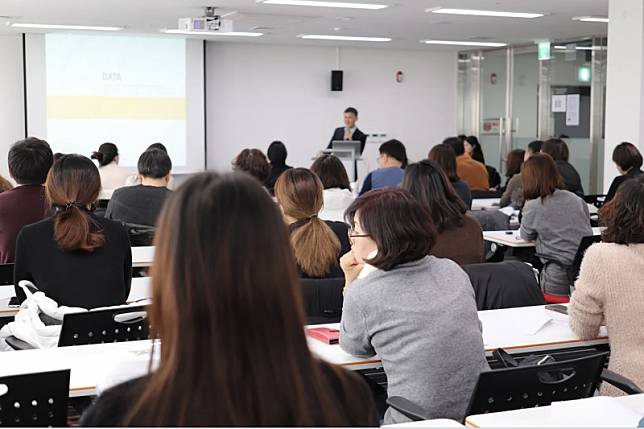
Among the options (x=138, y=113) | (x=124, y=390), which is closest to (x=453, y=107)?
(x=138, y=113)

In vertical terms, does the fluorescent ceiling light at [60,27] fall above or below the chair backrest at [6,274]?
above

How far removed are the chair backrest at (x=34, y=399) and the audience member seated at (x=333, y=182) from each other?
13.6ft

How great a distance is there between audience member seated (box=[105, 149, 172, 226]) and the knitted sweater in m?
3.23

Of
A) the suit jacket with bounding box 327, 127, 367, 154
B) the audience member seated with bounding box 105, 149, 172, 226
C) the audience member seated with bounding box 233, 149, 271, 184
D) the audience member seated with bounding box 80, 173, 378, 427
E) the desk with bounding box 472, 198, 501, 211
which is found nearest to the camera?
the audience member seated with bounding box 80, 173, 378, 427

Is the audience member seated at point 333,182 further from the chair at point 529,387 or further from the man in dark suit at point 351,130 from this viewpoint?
the man in dark suit at point 351,130

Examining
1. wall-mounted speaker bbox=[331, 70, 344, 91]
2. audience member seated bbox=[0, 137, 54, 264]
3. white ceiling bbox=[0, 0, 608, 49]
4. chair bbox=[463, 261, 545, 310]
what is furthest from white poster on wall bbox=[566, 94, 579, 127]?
audience member seated bbox=[0, 137, 54, 264]

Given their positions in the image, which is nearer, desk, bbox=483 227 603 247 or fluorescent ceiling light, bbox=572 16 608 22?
desk, bbox=483 227 603 247

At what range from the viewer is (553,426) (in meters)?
2.33

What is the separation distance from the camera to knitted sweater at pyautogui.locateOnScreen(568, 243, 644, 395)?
338cm

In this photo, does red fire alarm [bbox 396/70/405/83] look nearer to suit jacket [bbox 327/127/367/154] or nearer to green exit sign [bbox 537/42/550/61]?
green exit sign [bbox 537/42/550/61]

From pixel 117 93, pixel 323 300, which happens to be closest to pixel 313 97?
pixel 117 93

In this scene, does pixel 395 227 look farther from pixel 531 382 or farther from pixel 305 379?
pixel 305 379

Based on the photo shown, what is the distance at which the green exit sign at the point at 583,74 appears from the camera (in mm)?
13289

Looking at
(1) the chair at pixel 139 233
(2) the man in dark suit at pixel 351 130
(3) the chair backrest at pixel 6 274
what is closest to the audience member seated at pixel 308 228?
(3) the chair backrest at pixel 6 274
